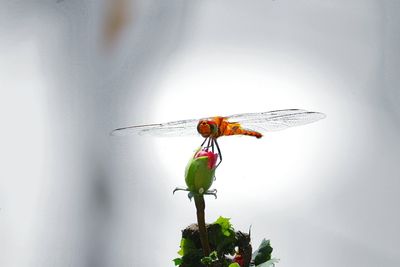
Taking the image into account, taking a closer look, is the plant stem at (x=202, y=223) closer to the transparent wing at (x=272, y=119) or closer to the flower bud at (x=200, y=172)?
the flower bud at (x=200, y=172)

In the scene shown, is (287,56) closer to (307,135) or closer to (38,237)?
(307,135)

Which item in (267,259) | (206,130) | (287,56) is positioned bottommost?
(267,259)

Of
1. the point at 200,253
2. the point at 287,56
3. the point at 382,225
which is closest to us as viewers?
the point at 200,253

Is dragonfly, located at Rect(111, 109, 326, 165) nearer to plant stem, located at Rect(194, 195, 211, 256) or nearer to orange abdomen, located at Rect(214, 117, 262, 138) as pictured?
orange abdomen, located at Rect(214, 117, 262, 138)

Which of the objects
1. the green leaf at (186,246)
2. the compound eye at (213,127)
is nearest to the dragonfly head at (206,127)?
the compound eye at (213,127)

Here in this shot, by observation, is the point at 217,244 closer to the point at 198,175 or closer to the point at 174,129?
the point at 198,175

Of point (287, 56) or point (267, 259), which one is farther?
point (287, 56)

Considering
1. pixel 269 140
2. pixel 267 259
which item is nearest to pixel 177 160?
pixel 269 140
